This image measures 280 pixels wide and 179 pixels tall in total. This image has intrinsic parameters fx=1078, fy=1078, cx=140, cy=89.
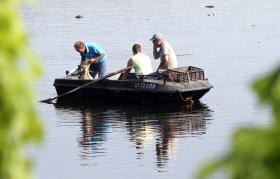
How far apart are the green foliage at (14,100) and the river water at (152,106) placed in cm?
6

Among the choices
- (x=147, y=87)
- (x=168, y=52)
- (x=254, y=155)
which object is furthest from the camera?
(x=147, y=87)

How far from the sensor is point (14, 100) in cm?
263

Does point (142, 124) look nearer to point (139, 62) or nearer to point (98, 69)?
point (139, 62)

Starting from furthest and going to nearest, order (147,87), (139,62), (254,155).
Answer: (147,87)
(139,62)
(254,155)

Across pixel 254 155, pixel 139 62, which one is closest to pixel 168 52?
pixel 139 62

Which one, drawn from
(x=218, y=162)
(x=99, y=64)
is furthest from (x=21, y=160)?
(x=99, y=64)

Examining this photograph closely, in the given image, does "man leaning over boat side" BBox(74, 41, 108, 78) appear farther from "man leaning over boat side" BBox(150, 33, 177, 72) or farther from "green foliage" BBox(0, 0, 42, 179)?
"green foliage" BBox(0, 0, 42, 179)

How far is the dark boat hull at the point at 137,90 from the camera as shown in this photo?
27469 mm

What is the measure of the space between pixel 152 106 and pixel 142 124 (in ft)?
7.05

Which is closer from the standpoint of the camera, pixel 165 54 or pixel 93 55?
pixel 165 54

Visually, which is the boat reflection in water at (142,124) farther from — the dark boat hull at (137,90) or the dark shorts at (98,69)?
the dark shorts at (98,69)

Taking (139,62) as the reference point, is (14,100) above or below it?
above

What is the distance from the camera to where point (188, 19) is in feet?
201

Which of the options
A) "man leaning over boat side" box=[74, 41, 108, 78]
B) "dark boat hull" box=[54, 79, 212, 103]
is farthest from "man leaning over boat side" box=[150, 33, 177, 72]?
"man leaning over boat side" box=[74, 41, 108, 78]
